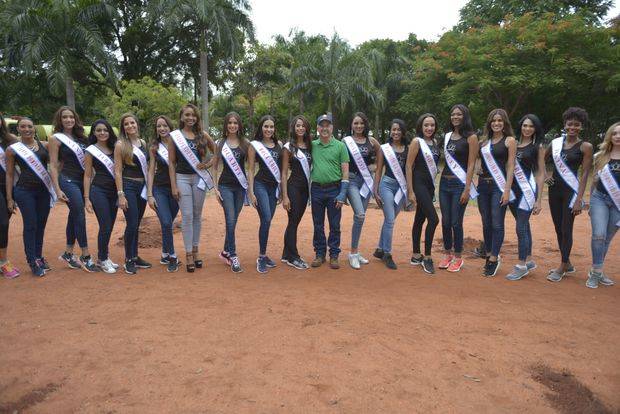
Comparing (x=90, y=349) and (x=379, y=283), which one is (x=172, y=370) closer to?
(x=90, y=349)

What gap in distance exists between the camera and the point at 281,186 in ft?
16.0

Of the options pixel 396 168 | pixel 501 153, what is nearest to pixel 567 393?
pixel 501 153

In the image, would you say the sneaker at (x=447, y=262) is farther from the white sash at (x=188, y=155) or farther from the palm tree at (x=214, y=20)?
the palm tree at (x=214, y=20)

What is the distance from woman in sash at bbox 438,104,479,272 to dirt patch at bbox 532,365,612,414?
7.13ft

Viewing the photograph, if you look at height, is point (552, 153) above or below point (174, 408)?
above

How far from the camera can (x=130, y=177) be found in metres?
4.68

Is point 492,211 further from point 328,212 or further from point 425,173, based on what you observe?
point 328,212

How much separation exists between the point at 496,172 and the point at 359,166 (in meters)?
1.40

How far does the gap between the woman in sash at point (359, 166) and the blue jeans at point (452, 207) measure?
0.78 meters

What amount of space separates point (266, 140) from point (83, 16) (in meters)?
17.0

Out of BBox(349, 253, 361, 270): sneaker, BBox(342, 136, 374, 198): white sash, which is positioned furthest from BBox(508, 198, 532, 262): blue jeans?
BBox(349, 253, 361, 270): sneaker

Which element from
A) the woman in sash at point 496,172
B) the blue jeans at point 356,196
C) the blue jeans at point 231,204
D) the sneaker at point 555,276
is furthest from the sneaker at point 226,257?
the sneaker at point 555,276

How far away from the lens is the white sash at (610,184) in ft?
13.6

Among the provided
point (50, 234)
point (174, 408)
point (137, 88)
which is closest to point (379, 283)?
point (174, 408)
